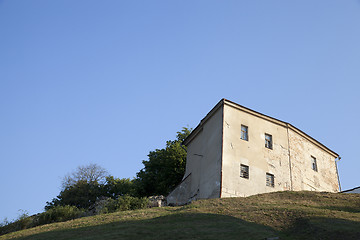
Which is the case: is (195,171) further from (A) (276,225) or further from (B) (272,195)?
(A) (276,225)

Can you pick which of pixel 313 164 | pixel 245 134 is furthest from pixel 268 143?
pixel 313 164

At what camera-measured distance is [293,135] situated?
119 feet

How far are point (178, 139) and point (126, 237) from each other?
1283 inches

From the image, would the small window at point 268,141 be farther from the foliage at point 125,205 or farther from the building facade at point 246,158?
the foliage at point 125,205

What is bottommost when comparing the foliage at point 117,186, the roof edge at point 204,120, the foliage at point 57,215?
the foliage at point 57,215

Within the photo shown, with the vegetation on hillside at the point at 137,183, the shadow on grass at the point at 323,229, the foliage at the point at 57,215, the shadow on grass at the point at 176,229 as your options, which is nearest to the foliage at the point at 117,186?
the vegetation on hillside at the point at 137,183

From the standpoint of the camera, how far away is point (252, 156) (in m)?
32.2

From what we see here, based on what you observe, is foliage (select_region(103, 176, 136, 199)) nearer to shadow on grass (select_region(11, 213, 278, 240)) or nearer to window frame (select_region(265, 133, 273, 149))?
window frame (select_region(265, 133, 273, 149))

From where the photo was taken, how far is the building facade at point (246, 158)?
101 ft

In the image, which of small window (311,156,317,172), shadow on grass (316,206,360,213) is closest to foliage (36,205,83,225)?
shadow on grass (316,206,360,213)

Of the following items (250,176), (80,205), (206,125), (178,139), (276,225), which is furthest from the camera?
(178,139)

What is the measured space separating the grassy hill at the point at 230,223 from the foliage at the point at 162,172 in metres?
19.2

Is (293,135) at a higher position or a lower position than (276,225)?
higher

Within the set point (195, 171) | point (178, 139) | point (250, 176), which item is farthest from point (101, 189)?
point (250, 176)
